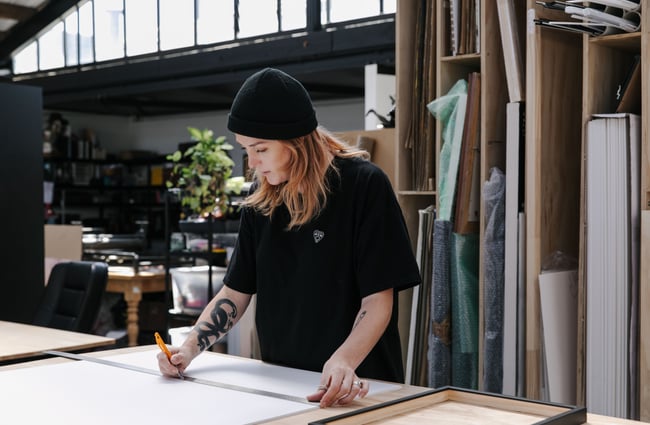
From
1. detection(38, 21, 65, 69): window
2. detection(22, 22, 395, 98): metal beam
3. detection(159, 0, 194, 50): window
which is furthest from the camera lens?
detection(38, 21, 65, 69): window

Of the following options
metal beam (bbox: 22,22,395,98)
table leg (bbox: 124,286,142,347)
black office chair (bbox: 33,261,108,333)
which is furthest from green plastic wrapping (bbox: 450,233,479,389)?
metal beam (bbox: 22,22,395,98)

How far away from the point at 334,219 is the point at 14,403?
811 mm

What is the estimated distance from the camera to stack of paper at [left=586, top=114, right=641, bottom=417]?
2584 mm

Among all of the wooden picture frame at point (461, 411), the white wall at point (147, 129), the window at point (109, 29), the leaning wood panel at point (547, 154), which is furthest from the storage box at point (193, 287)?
the window at point (109, 29)

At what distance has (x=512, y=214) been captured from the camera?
285cm

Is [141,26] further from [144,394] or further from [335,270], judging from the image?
[144,394]

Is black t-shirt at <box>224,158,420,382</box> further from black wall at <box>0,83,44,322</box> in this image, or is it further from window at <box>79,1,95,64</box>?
window at <box>79,1,95,64</box>

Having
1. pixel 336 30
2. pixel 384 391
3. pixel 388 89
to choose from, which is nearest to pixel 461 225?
pixel 384 391

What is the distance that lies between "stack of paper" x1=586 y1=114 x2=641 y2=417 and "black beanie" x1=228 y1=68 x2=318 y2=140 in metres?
1.14

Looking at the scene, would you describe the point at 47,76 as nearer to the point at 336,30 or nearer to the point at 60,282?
the point at 336,30

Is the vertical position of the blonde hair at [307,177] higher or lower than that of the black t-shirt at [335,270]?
higher

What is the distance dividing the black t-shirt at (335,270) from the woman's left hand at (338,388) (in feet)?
1.02

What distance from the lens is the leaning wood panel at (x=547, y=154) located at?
276 cm

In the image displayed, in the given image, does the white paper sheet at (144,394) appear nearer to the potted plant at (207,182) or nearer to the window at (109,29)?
the potted plant at (207,182)
